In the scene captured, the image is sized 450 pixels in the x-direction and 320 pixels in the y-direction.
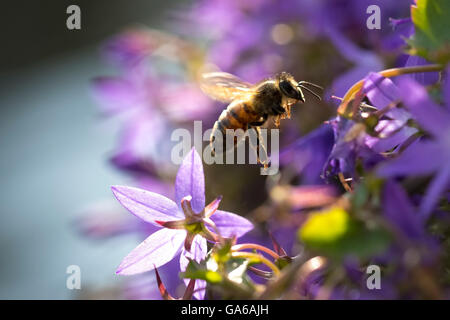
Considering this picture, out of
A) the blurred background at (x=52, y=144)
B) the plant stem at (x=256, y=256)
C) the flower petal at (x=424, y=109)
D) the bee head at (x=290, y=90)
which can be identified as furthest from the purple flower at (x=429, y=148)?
the blurred background at (x=52, y=144)

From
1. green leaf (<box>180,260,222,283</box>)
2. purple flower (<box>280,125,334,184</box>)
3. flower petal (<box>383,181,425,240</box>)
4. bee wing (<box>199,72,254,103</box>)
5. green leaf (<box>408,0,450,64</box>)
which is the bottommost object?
green leaf (<box>180,260,222,283</box>)

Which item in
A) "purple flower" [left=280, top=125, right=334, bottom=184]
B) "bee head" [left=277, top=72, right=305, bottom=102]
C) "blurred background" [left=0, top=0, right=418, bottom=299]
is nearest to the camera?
"purple flower" [left=280, top=125, right=334, bottom=184]

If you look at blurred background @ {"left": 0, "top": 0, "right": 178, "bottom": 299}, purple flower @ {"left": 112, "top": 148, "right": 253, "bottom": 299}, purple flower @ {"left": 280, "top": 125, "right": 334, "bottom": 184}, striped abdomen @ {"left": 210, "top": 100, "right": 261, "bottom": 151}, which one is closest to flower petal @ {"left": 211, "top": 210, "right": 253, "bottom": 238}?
purple flower @ {"left": 112, "top": 148, "right": 253, "bottom": 299}

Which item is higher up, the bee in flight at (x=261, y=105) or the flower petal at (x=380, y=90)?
the bee in flight at (x=261, y=105)

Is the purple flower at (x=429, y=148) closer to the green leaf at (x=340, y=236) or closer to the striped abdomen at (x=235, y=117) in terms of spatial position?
the green leaf at (x=340, y=236)

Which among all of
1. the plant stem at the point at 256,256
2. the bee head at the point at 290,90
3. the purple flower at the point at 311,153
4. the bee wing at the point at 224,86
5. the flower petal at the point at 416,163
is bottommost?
the plant stem at the point at 256,256

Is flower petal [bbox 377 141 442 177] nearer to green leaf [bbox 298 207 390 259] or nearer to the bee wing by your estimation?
green leaf [bbox 298 207 390 259]
